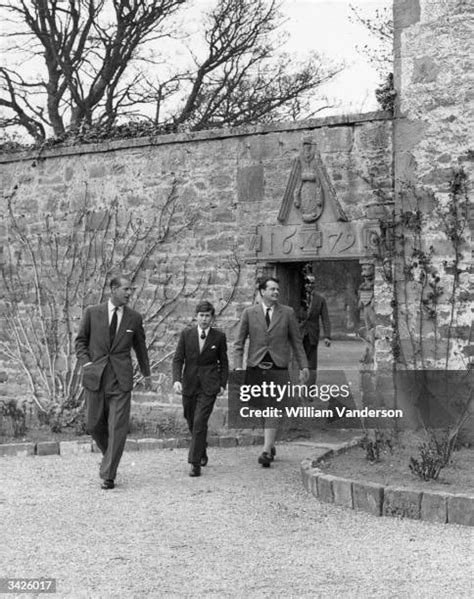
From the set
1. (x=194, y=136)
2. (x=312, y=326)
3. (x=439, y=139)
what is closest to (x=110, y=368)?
(x=439, y=139)

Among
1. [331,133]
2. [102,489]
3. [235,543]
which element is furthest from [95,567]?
[331,133]

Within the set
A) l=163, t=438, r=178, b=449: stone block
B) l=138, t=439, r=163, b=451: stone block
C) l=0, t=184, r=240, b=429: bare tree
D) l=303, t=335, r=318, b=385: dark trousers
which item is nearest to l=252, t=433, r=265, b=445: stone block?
l=163, t=438, r=178, b=449: stone block

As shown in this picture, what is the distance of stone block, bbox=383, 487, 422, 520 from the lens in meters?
5.70

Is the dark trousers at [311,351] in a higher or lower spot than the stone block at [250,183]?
lower

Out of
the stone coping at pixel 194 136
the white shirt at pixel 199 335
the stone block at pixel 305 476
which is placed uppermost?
the stone coping at pixel 194 136

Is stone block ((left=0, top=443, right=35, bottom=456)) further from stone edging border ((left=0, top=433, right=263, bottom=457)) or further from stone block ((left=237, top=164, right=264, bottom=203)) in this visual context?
stone block ((left=237, top=164, right=264, bottom=203))

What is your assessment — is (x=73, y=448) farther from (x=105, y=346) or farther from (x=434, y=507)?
(x=434, y=507)

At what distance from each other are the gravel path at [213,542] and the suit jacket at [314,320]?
3.21 meters

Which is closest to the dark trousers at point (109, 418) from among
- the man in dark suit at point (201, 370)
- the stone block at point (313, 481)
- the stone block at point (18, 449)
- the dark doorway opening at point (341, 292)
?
the man in dark suit at point (201, 370)

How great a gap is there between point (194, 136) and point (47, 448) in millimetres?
3648

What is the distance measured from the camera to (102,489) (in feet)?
21.9

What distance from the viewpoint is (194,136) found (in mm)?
9695

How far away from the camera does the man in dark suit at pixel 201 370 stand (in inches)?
287

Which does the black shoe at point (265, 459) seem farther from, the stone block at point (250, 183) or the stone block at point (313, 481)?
the stone block at point (250, 183)
